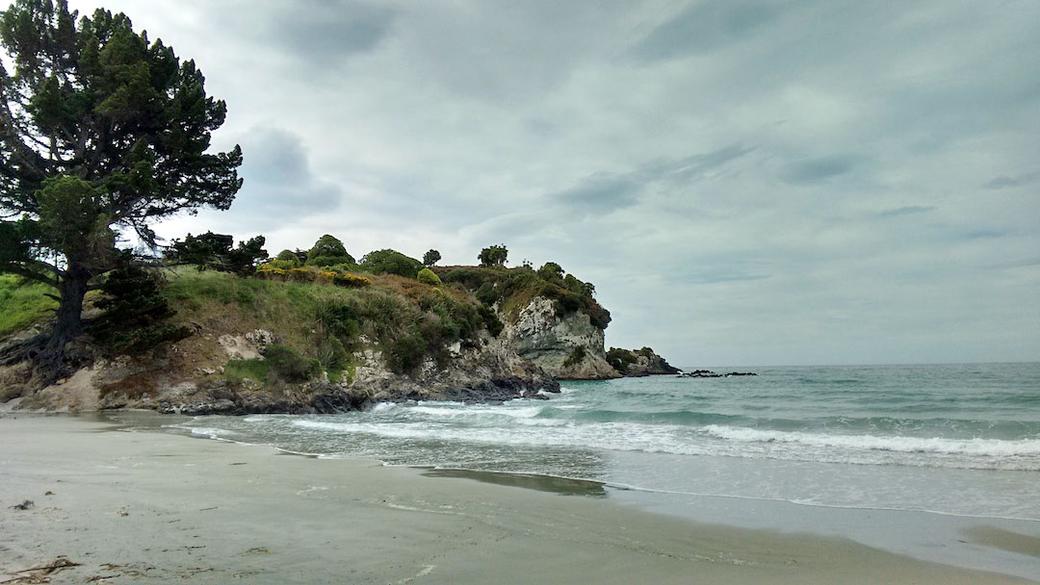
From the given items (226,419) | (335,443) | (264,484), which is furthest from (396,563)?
(226,419)

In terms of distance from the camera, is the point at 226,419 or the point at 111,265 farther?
the point at 111,265

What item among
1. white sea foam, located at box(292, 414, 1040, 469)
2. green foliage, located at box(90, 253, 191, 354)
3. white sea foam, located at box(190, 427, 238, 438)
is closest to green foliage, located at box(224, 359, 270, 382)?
green foliage, located at box(90, 253, 191, 354)

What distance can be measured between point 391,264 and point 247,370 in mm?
34342

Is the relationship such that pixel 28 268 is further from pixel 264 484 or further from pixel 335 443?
pixel 264 484

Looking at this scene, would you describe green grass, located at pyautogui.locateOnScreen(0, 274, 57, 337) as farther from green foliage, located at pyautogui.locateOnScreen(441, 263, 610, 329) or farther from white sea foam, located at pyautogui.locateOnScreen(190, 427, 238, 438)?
green foliage, located at pyautogui.locateOnScreen(441, 263, 610, 329)

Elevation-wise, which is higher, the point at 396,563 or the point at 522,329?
the point at 522,329

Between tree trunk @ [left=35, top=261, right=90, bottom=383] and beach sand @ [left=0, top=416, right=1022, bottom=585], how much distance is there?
52.8 ft

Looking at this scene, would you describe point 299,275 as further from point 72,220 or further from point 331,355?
point 72,220

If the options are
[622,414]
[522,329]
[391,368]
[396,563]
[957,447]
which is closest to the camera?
[396,563]

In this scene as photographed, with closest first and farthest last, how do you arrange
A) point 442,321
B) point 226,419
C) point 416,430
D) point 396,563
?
point 396,563, point 416,430, point 226,419, point 442,321

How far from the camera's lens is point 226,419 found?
1947cm

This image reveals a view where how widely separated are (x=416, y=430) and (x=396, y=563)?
43.8 ft

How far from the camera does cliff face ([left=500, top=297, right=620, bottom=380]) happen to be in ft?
241

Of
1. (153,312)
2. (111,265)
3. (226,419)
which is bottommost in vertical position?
(226,419)
